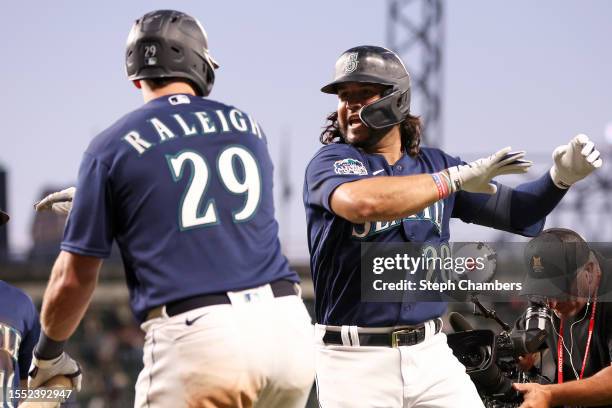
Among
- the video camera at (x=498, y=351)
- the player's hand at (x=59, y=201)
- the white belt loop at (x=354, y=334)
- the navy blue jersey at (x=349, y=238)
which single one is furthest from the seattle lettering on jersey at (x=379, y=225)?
the player's hand at (x=59, y=201)

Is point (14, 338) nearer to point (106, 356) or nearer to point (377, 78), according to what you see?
point (377, 78)

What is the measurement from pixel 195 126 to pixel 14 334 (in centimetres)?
171

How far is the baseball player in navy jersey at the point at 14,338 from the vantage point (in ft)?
17.6

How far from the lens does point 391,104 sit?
229 inches

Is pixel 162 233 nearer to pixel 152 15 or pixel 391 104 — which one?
pixel 152 15

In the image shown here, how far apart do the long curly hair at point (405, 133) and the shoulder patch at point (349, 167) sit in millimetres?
493

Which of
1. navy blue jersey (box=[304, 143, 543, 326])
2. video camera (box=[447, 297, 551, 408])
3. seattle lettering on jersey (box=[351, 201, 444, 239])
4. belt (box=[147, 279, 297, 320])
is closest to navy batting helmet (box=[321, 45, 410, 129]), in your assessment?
navy blue jersey (box=[304, 143, 543, 326])

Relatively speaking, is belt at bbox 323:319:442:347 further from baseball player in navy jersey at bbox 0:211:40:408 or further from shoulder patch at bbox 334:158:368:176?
baseball player in navy jersey at bbox 0:211:40:408

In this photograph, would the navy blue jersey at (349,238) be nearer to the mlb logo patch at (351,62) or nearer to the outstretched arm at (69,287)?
the mlb logo patch at (351,62)

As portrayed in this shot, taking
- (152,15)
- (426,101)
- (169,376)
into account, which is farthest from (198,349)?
(426,101)

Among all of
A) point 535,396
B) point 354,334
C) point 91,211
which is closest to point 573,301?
point 535,396

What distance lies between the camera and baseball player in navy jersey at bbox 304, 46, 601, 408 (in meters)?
5.31

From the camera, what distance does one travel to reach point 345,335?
560cm

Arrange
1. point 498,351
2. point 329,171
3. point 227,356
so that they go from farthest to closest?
point 498,351 < point 329,171 < point 227,356
